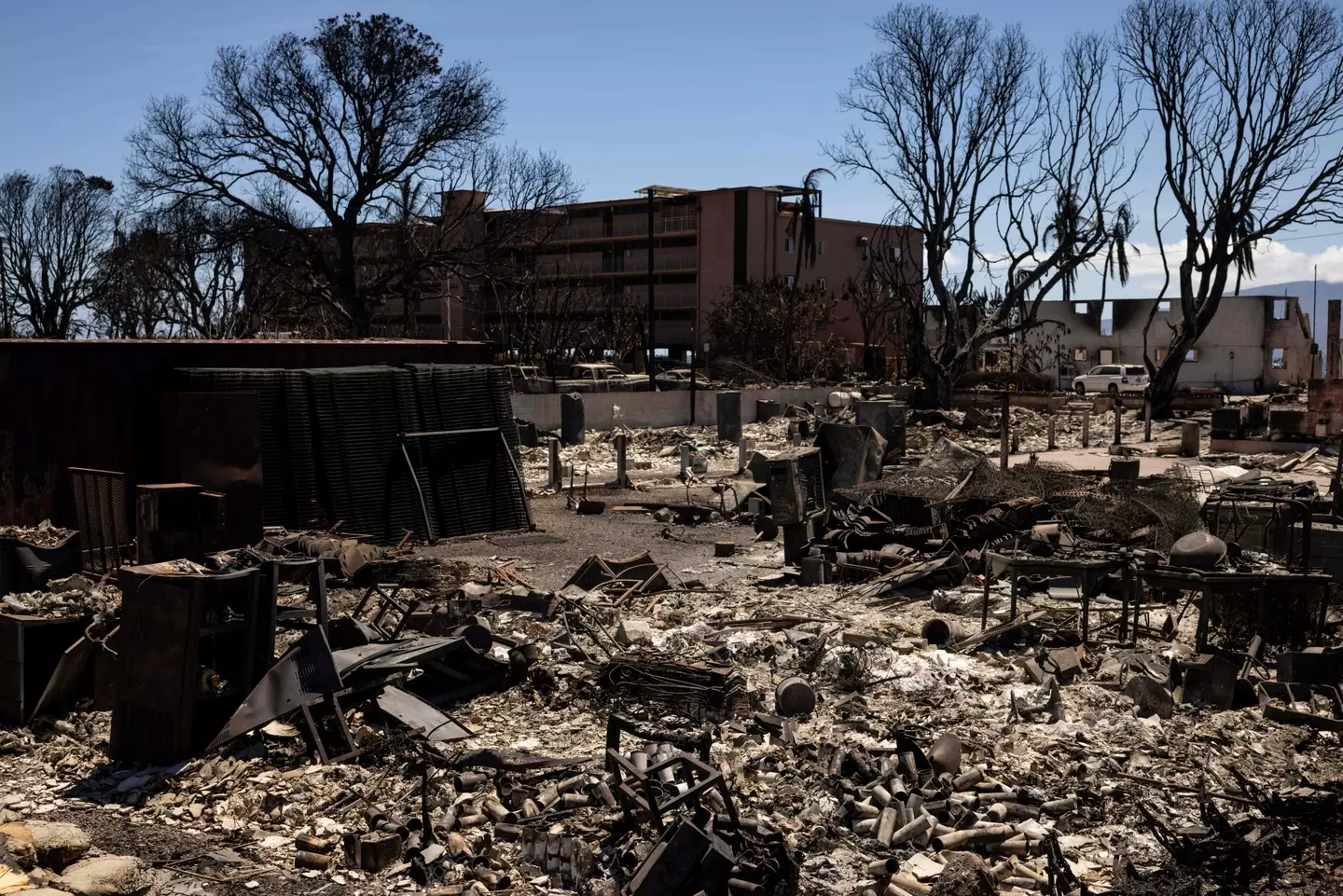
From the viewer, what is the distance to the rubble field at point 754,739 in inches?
257

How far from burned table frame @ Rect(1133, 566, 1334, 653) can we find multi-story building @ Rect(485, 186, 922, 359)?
56.4m

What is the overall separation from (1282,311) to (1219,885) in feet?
195

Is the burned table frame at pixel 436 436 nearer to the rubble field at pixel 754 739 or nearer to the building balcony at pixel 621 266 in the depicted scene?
the rubble field at pixel 754 739

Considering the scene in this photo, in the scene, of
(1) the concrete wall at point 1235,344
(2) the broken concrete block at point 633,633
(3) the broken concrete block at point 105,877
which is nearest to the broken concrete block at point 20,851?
(3) the broken concrete block at point 105,877

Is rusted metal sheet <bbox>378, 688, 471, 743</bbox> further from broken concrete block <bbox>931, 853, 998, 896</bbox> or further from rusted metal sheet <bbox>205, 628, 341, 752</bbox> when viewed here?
broken concrete block <bbox>931, 853, 998, 896</bbox>

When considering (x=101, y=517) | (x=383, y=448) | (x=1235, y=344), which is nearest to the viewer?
(x=101, y=517)

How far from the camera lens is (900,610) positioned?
41.4ft

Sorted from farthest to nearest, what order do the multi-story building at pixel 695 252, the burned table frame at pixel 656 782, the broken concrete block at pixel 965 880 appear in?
the multi-story building at pixel 695 252
the burned table frame at pixel 656 782
the broken concrete block at pixel 965 880

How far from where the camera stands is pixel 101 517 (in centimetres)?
1323

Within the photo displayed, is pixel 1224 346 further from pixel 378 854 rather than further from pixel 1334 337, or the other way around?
pixel 378 854

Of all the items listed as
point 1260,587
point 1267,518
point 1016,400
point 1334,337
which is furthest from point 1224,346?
point 1260,587

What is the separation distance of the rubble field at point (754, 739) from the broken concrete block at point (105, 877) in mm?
22

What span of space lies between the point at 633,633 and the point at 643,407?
2304 cm

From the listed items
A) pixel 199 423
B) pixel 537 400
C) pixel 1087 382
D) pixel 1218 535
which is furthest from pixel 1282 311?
pixel 199 423
